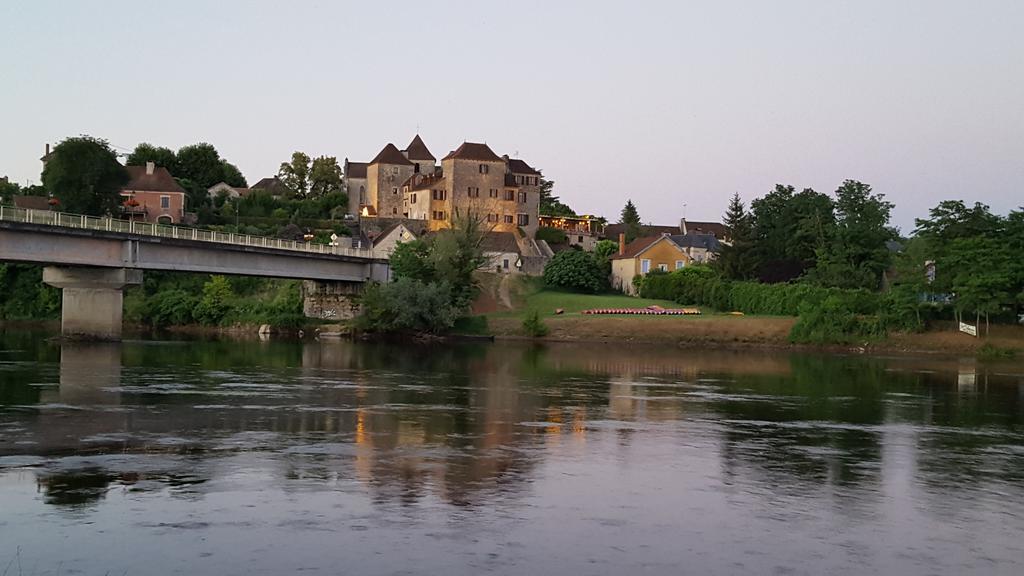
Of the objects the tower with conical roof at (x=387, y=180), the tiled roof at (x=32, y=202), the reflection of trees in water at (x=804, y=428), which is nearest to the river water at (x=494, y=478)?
the reflection of trees in water at (x=804, y=428)

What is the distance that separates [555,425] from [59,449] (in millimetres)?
14061

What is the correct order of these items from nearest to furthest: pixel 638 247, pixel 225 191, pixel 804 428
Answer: pixel 804 428, pixel 638 247, pixel 225 191

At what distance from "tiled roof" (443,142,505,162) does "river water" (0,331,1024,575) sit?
325 feet

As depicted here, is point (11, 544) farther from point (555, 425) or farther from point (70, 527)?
point (555, 425)

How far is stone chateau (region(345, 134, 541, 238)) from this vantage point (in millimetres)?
143750

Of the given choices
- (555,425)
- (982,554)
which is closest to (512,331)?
(555,425)

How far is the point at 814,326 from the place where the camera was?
8344 centimetres

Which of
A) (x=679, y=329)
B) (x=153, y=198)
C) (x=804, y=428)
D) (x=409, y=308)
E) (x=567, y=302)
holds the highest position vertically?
(x=153, y=198)

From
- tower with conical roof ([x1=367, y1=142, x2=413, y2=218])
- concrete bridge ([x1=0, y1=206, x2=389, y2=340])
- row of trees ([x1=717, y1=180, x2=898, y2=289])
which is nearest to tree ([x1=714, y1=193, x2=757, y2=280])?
row of trees ([x1=717, y1=180, x2=898, y2=289])

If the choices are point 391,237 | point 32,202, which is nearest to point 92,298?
point 32,202

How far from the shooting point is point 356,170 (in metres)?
169

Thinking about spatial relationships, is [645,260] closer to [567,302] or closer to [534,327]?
[567,302]

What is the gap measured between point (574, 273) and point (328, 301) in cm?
2652

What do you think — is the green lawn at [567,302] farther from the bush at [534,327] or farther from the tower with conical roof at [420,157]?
the tower with conical roof at [420,157]
